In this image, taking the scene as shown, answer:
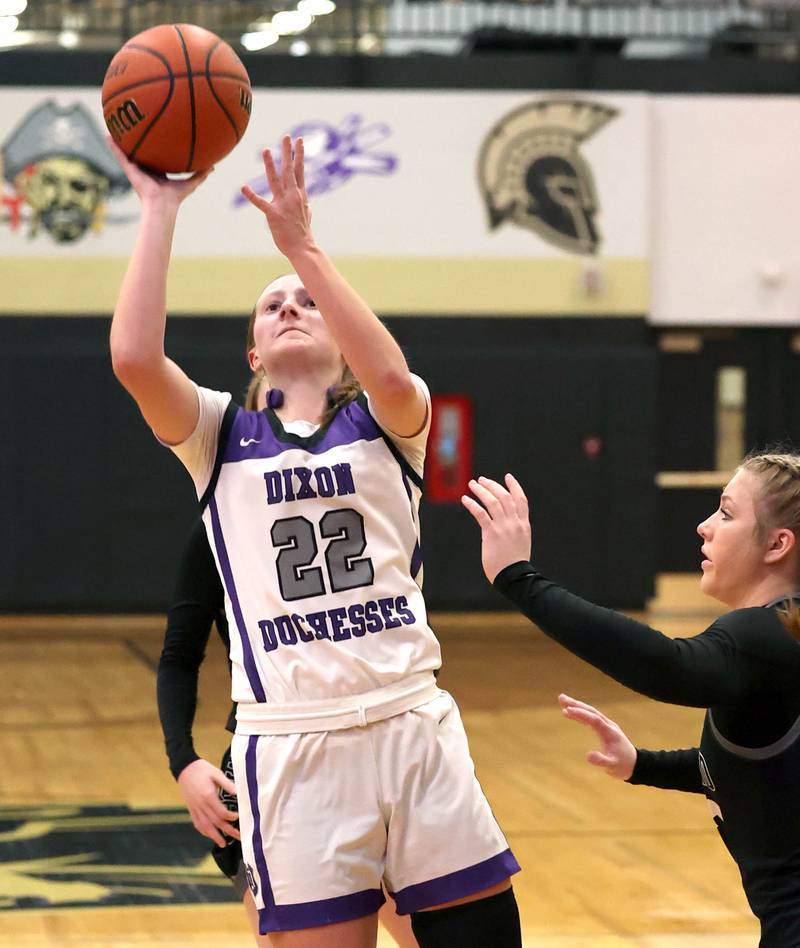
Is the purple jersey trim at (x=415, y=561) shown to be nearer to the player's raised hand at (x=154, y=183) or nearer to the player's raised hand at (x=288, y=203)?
the player's raised hand at (x=288, y=203)

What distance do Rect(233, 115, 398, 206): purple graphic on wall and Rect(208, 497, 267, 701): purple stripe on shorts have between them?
1051 centimetres

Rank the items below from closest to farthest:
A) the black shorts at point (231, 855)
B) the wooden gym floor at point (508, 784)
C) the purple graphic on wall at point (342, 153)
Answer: the black shorts at point (231, 855), the wooden gym floor at point (508, 784), the purple graphic on wall at point (342, 153)

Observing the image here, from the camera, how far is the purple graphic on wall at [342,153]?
12648 mm

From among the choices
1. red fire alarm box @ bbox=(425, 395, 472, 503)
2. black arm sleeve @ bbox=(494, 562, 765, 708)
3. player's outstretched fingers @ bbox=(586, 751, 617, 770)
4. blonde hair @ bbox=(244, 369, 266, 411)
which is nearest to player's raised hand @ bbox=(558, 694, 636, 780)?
player's outstretched fingers @ bbox=(586, 751, 617, 770)

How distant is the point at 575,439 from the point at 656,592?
152 cm

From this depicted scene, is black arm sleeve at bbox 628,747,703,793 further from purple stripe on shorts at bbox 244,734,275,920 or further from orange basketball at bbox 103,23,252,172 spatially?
orange basketball at bbox 103,23,252,172

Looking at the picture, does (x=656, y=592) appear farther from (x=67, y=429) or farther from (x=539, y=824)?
(x=539, y=824)

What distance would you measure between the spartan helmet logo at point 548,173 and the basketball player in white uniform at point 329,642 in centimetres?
1070

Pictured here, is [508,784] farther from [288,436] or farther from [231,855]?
[288,436]

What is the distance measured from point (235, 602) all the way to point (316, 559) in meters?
0.16

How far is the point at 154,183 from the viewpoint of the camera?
7.81 ft

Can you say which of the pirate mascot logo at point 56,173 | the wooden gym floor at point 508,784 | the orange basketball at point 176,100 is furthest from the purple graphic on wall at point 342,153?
the orange basketball at point 176,100

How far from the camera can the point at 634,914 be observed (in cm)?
458

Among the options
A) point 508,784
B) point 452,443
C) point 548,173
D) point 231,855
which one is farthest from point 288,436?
point 548,173
